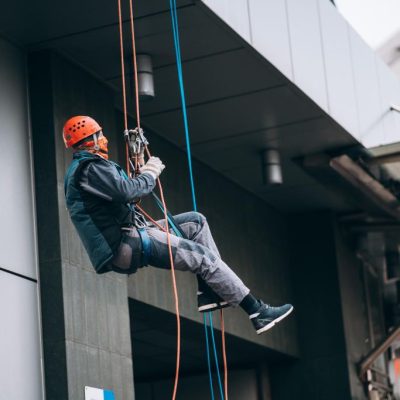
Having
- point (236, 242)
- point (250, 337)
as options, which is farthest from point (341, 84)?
point (250, 337)

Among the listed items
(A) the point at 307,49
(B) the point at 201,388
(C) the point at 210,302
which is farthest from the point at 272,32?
(B) the point at 201,388

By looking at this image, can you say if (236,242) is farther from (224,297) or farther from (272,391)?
(224,297)

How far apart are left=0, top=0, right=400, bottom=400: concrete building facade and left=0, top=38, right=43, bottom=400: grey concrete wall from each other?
2 cm

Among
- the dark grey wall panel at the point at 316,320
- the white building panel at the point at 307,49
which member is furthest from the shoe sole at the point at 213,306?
the dark grey wall panel at the point at 316,320

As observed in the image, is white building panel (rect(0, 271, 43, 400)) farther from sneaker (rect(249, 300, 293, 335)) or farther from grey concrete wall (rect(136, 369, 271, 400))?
grey concrete wall (rect(136, 369, 271, 400))

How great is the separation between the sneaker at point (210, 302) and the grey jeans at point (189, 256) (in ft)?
0.49

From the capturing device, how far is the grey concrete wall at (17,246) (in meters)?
10.9

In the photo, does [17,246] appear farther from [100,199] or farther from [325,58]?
[325,58]

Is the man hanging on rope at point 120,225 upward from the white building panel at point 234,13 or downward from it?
downward

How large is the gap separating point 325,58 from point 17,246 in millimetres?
5253

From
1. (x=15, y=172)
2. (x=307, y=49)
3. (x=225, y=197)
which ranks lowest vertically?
(x=15, y=172)

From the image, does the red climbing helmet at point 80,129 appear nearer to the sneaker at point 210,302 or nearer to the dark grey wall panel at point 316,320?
the sneaker at point 210,302

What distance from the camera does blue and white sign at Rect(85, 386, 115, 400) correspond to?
1127 centimetres

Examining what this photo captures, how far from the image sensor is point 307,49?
559 inches
